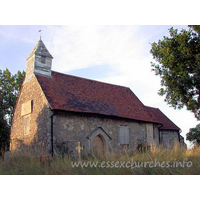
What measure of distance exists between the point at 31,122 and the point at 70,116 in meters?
3.50

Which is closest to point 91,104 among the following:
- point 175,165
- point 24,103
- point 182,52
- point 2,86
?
point 24,103

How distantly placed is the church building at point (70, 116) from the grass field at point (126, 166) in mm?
5474

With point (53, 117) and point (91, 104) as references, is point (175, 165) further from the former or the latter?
point (91, 104)

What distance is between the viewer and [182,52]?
14453mm

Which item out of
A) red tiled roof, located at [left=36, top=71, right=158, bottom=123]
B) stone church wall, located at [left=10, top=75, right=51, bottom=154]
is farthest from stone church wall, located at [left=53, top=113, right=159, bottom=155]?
stone church wall, located at [left=10, top=75, right=51, bottom=154]

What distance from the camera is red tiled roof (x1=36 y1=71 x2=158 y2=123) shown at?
1739 centimetres

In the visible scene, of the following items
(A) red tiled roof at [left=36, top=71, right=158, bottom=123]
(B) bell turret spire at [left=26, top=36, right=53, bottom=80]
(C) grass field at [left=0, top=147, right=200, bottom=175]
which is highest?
(B) bell turret spire at [left=26, top=36, right=53, bottom=80]

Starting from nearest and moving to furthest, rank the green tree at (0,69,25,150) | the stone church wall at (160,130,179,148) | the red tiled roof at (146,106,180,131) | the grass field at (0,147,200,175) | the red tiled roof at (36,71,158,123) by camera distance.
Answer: the grass field at (0,147,200,175) < the red tiled roof at (36,71,158,123) < the stone church wall at (160,130,179,148) < the red tiled roof at (146,106,180,131) < the green tree at (0,69,25,150)

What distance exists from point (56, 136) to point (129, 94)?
1129cm

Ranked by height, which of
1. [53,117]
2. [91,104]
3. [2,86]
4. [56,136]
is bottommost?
[56,136]

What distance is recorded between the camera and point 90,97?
1986 centimetres

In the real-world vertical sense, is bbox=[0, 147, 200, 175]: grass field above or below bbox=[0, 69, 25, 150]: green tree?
below

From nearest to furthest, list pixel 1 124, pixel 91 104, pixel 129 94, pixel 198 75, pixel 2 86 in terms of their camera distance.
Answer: pixel 198 75 < pixel 91 104 < pixel 1 124 < pixel 129 94 < pixel 2 86

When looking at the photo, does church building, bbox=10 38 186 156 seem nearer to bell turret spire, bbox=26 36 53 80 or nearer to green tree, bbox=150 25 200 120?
bell turret spire, bbox=26 36 53 80
